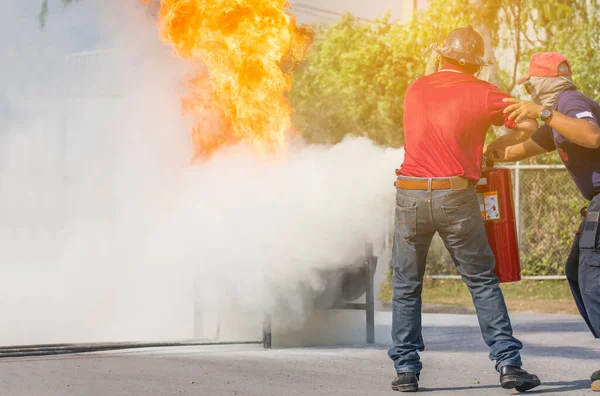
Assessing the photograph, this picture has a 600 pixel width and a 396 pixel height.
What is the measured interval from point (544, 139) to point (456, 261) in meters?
1.07

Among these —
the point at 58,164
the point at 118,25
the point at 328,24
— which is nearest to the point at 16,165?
the point at 58,164

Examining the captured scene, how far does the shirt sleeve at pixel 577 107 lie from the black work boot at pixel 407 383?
5.72 ft

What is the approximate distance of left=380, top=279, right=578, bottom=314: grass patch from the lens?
12.4 meters

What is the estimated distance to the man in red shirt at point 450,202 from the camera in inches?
226

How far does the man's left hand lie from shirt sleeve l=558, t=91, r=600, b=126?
0.86 feet

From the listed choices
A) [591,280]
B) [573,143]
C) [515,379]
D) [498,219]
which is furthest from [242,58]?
[515,379]

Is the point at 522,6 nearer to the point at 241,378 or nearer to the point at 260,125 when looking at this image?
the point at 260,125

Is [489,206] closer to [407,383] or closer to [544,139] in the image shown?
[544,139]

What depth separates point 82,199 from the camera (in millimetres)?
15188

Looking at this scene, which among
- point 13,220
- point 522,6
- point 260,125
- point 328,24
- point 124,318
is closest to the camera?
point 260,125

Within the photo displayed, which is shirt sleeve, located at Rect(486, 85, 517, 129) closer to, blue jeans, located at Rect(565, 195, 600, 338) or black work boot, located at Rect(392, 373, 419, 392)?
blue jeans, located at Rect(565, 195, 600, 338)

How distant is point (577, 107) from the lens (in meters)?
5.87

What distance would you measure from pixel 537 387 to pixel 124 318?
4.68 m

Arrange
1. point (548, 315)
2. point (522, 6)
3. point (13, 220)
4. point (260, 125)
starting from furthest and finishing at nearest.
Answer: point (522, 6), point (13, 220), point (548, 315), point (260, 125)
